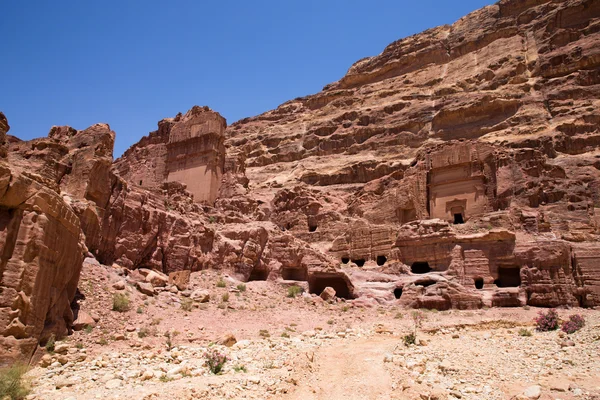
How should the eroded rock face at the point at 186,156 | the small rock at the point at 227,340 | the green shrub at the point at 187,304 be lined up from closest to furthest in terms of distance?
1. the small rock at the point at 227,340
2. the green shrub at the point at 187,304
3. the eroded rock face at the point at 186,156

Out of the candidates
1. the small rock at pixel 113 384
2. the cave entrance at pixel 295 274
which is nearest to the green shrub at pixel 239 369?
the small rock at pixel 113 384

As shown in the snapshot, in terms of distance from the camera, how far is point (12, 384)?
816cm

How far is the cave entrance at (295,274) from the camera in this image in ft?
76.6

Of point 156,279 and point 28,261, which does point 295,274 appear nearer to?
point 156,279

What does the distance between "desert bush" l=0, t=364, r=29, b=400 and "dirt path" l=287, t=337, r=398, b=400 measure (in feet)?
15.8

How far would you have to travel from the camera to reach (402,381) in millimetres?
10898

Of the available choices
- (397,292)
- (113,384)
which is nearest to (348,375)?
(113,384)

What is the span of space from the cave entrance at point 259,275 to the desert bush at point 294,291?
5.26 ft

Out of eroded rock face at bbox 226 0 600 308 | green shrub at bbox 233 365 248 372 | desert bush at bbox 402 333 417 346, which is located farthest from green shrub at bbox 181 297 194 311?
eroded rock face at bbox 226 0 600 308

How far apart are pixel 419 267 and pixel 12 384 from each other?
20.9m

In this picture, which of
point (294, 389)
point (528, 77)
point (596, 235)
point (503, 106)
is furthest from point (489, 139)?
point (294, 389)

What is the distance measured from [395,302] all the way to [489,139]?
109ft

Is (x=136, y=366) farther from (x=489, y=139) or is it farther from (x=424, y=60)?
(x=424, y=60)

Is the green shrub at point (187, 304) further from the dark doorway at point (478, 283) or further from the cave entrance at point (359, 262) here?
the dark doorway at point (478, 283)
